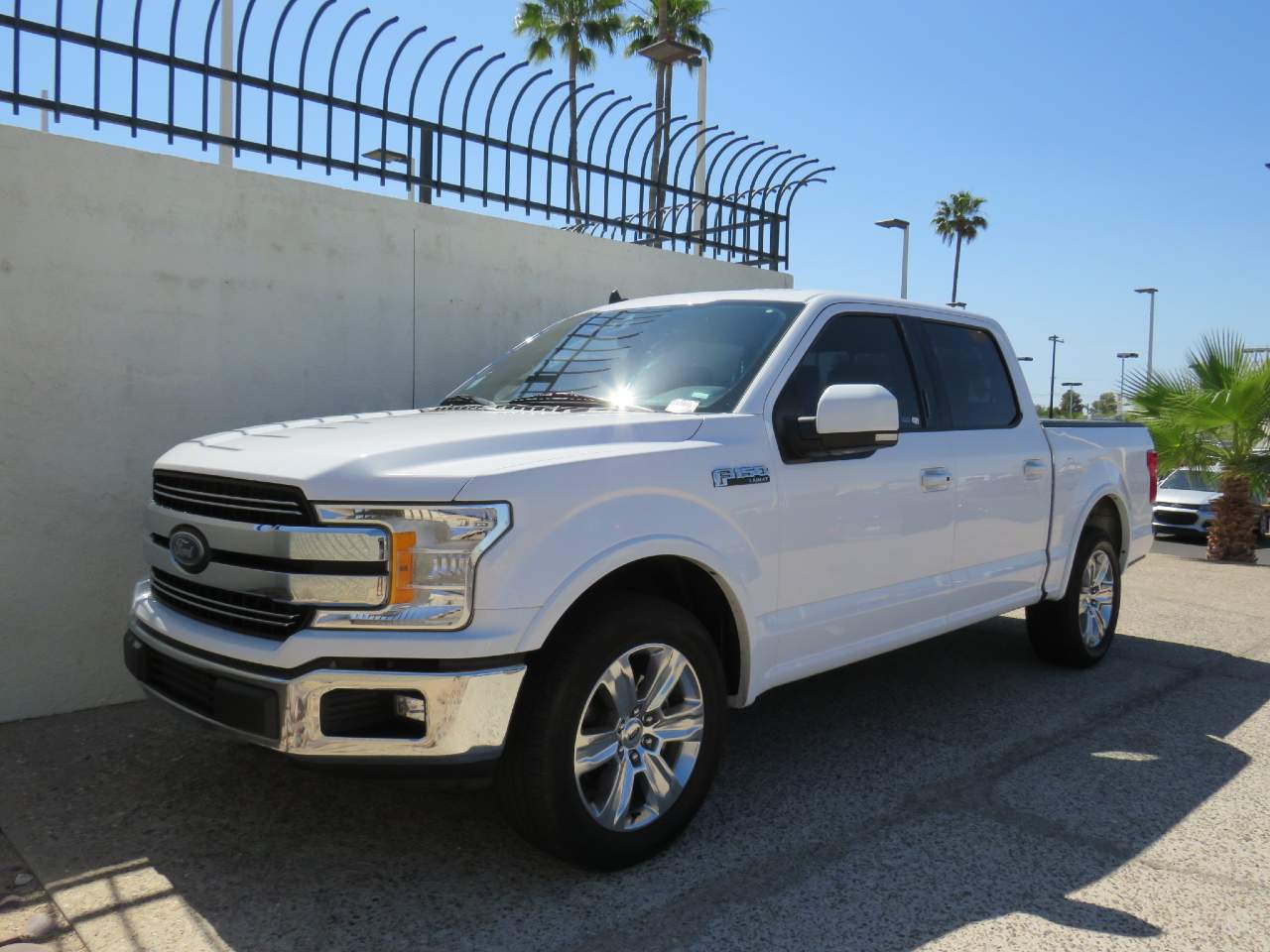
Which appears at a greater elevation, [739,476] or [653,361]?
[653,361]

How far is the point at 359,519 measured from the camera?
2.81m

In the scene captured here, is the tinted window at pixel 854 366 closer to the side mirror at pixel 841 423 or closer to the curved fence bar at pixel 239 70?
the side mirror at pixel 841 423

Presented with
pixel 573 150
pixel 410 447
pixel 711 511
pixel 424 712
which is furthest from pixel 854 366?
pixel 573 150

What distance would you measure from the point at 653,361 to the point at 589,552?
4.13 ft

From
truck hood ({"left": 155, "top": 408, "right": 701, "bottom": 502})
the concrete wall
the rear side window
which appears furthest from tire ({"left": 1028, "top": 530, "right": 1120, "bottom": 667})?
the concrete wall

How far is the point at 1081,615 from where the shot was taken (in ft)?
18.9

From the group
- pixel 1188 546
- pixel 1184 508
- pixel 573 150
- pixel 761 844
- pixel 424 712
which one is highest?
pixel 573 150

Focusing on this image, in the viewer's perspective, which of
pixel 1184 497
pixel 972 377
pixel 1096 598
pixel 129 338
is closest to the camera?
pixel 129 338

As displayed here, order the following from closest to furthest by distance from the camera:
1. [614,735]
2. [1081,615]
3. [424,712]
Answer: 1. [424,712]
2. [614,735]
3. [1081,615]

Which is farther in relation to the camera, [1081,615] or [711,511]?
[1081,615]

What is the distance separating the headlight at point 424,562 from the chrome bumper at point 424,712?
142 millimetres

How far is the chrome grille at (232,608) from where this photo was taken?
9.50 feet

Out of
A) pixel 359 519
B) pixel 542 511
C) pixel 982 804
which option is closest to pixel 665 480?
pixel 542 511

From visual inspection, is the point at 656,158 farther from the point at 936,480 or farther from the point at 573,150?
the point at 936,480
